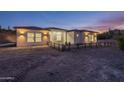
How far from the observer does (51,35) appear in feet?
→ 14.5

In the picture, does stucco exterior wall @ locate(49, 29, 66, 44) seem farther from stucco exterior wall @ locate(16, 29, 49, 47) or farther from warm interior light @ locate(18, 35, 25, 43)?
warm interior light @ locate(18, 35, 25, 43)

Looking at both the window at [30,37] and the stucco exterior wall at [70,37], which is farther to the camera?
the window at [30,37]

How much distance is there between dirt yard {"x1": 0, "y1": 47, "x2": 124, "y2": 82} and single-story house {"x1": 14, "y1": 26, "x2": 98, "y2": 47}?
248 mm

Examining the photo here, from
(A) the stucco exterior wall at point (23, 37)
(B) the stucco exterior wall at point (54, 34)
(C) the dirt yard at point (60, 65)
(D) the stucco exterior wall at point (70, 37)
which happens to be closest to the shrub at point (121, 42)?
(C) the dirt yard at point (60, 65)

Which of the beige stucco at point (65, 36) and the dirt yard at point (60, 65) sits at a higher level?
the beige stucco at point (65, 36)

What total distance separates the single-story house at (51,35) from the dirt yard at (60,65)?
0.81ft

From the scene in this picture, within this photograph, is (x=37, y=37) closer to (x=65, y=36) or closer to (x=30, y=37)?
(x=30, y=37)

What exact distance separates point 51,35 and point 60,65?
Result: 962 mm

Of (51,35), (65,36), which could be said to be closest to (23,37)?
(51,35)

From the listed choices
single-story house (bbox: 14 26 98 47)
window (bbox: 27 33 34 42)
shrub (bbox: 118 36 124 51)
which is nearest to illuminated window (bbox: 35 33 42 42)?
single-story house (bbox: 14 26 98 47)

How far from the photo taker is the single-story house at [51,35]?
13.2 ft

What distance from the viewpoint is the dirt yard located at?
359 centimetres

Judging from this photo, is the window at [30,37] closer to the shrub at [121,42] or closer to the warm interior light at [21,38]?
the warm interior light at [21,38]
